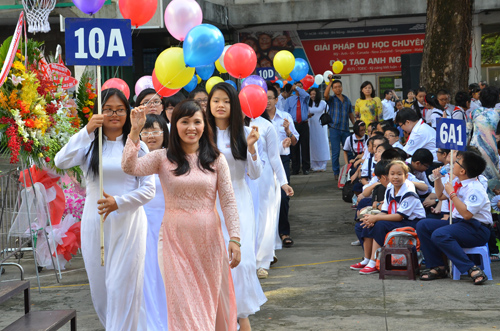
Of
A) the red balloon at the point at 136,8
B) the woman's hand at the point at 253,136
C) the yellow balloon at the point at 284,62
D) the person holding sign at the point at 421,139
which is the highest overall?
the red balloon at the point at 136,8

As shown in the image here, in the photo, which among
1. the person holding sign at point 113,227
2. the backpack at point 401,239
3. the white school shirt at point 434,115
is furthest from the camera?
the white school shirt at point 434,115

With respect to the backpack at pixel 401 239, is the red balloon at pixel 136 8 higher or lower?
higher

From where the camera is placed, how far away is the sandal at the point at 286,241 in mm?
9109

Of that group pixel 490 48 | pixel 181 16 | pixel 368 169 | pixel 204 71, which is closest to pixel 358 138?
pixel 368 169

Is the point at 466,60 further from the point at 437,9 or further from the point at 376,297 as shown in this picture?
the point at 376,297

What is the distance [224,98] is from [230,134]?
0.29 m

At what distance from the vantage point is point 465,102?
10.6 m

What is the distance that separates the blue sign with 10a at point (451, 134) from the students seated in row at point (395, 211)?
0.53 metres

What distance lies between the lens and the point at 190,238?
4.27 metres

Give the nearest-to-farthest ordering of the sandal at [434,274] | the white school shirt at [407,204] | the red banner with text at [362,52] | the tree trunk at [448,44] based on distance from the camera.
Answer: the sandal at [434,274]
the white school shirt at [407,204]
the tree trunk at [448,44]
the red banner with text at [362,52]

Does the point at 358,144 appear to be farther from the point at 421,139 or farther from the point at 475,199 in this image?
the point at 475,199

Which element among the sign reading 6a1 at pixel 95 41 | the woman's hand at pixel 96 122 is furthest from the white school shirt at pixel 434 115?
the woman's hand at pixel 96 122

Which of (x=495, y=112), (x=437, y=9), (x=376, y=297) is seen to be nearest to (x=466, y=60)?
(x=437, y=9)

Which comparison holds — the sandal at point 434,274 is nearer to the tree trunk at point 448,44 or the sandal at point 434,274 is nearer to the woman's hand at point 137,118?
the woman's hand at point 137,118
